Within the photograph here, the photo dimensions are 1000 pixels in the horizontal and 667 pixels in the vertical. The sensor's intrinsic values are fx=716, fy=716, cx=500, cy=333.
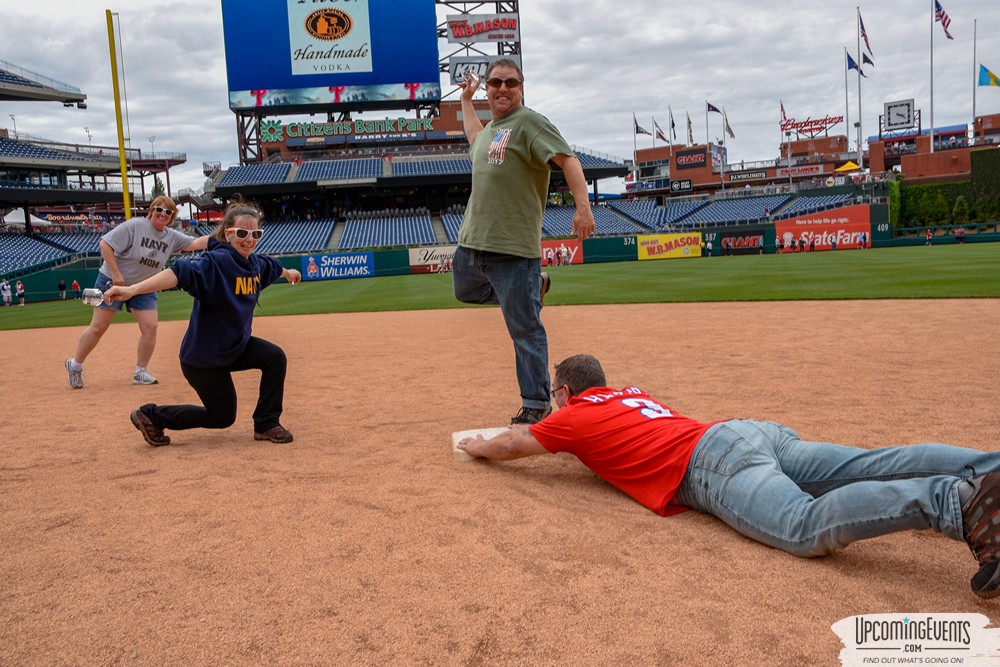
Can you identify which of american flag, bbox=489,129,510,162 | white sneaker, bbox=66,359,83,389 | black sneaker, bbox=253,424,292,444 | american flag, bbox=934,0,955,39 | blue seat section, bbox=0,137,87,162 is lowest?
black sneaker, bbox=253,424,292,444

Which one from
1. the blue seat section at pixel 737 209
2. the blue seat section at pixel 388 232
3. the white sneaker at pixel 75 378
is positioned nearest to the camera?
the white sneaker at pixel 75 378

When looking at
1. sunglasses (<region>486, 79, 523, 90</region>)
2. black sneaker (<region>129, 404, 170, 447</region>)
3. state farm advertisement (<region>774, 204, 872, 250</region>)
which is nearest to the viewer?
sunglasses (<region>486, 79, 523, 90</region>)

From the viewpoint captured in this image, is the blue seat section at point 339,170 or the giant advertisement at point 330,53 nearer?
the giant advertisement at point 330,53

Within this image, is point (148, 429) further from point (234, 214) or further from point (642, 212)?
point (642, 212)

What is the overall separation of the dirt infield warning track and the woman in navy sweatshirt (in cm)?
22

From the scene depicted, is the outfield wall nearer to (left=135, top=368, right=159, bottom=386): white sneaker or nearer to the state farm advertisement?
the state farm advertisement

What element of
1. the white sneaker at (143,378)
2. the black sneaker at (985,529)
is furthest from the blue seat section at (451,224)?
the black sneaker at (985,529)

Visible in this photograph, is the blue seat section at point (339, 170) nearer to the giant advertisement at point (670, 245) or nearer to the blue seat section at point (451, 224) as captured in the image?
the blue seat section at point (451, 224)

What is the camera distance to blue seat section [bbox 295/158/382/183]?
50.2 m

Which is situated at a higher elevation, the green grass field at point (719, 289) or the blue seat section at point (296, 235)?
the blue seat section at point (296, 235)

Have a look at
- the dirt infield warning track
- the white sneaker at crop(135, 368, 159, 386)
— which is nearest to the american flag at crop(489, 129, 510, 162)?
the dirt infield warning track

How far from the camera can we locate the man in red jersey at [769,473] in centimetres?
227

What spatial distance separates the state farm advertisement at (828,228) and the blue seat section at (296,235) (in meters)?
26.1

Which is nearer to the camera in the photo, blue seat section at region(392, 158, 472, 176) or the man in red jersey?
the man in red jersey
